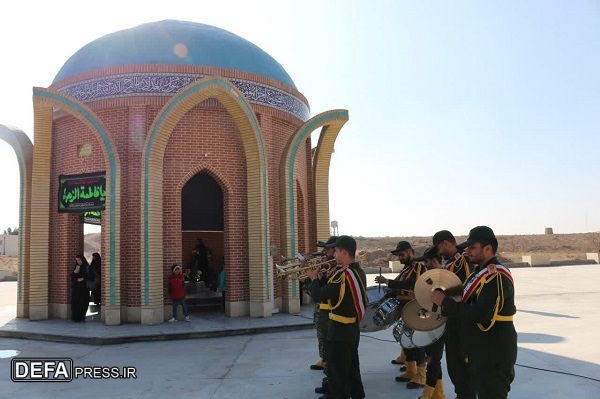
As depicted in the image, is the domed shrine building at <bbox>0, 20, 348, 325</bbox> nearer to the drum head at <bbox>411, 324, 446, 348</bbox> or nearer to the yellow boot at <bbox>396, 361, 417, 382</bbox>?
the yellow boot at <bbox>396, 361, 417, 382</bbox>

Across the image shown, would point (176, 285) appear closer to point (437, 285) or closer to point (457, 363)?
point (457, 363)

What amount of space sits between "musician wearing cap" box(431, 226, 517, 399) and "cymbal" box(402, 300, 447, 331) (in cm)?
111

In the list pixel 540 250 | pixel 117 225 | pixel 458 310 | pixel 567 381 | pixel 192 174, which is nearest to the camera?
pixel 458 310

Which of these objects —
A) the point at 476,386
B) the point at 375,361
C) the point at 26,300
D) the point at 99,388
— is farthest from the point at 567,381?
the point at 26,300

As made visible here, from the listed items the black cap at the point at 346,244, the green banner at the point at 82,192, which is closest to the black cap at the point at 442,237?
the black cap at the point at 346,244

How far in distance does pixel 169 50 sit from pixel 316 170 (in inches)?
195

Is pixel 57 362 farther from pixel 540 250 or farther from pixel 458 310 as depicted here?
pixel 540 250

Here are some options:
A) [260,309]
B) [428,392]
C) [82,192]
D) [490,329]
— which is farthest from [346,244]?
[82,192]

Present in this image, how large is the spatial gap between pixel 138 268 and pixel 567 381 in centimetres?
811

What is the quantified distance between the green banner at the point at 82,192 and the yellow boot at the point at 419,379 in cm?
766

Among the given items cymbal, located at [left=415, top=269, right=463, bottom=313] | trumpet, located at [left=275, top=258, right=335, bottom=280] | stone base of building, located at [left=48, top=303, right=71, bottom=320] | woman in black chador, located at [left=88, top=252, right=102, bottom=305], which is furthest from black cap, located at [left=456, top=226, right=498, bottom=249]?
stone base of building, located at [left=48, top=303, right=71, bottom=320]

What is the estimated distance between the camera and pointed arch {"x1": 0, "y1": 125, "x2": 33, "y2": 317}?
11328 mm

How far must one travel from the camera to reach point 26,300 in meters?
11.3

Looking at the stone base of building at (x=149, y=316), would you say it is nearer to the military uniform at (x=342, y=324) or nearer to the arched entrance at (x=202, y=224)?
the arched entrance at (x=202, y=224)
